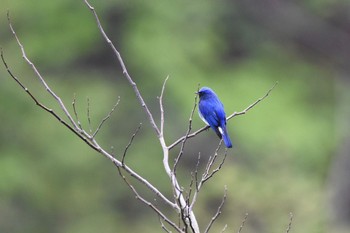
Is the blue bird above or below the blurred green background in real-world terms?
below

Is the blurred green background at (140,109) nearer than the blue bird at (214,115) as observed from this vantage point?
No

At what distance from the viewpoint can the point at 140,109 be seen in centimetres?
1591

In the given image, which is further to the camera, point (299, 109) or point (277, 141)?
point (299, 109)

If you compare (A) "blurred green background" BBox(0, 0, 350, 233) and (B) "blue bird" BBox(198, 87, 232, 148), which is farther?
(A) "blurred green background" BBox(0, 0, 350, 233)

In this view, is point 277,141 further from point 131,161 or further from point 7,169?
point 7,169

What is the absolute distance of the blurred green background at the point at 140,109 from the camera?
49.9 feet

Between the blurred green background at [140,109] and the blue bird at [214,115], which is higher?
the blurred green background at [140,109]

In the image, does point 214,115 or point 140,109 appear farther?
point 140,109

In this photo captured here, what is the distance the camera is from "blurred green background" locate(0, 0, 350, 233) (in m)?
15.2

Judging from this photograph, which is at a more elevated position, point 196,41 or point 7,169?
point 196,41

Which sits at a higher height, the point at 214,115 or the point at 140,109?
the point at 140,109

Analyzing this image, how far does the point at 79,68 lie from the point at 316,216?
6.28 metres

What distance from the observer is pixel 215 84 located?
16516 millimetres

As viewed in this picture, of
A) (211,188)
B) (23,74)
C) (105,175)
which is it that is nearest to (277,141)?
(211,188)
